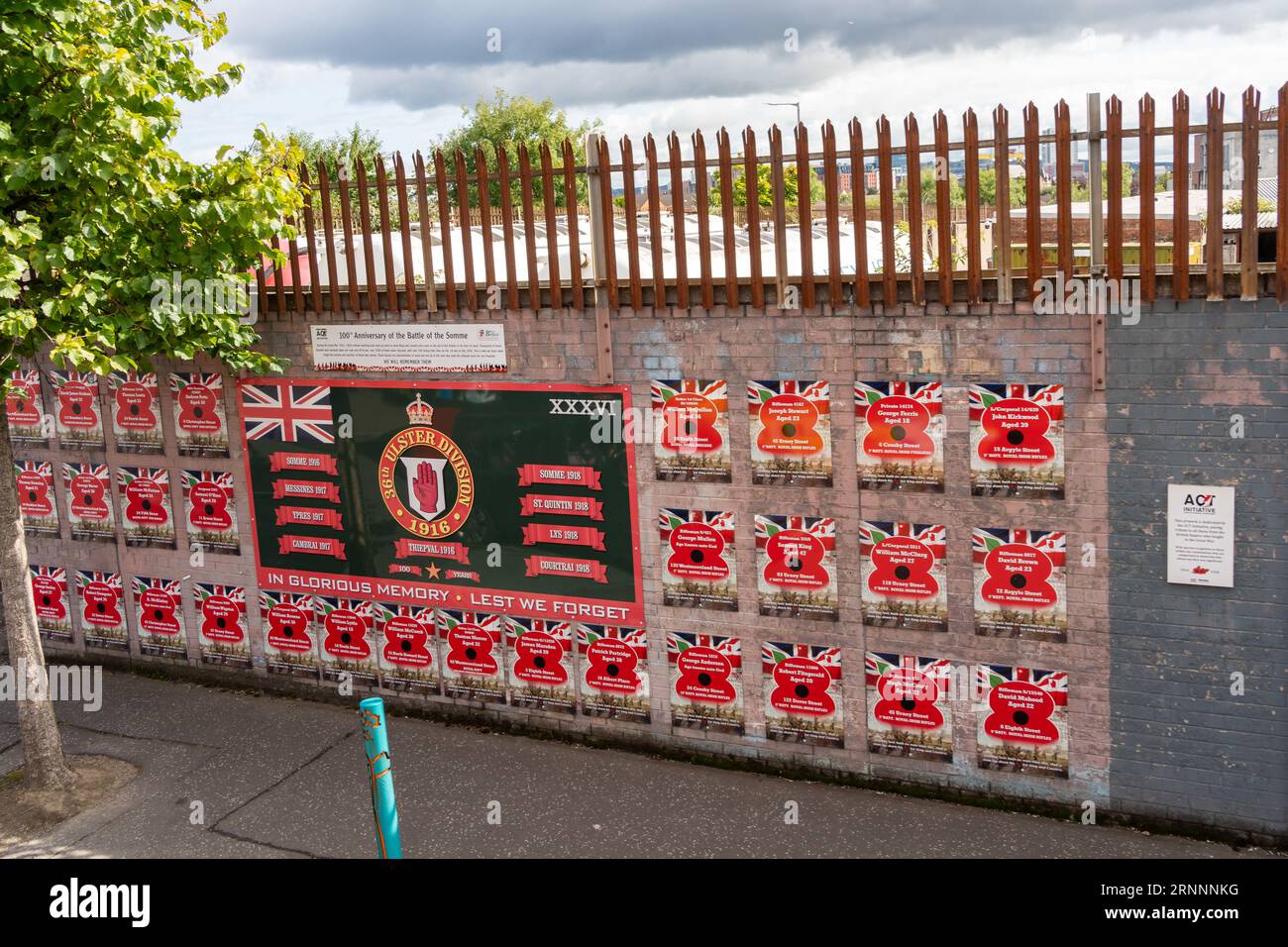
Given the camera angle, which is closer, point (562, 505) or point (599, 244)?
point (599, 244)

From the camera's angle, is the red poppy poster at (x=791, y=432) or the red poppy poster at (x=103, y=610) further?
the red poppy poster at (x=103, y=610)

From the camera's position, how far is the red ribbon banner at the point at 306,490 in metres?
9.58

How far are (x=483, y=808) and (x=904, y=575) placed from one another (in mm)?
3095

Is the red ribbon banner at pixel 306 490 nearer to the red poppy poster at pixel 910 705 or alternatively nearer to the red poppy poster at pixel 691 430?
the red poppy poster at pixel 691 430

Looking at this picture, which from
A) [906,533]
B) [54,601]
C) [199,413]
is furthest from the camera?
[54,601]

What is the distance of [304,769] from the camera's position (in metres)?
8.84

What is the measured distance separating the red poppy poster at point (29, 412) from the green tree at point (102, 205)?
2662 millimetres

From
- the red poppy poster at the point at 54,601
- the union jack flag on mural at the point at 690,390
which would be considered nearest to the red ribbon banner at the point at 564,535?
the union jack flag on mural at the point at 690,390

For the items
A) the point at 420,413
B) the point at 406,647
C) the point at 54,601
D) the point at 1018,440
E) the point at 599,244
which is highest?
the point at 599,244

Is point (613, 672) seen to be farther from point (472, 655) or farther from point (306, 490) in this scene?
point (306, 490)

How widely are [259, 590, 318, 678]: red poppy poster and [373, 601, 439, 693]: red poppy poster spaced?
662mm

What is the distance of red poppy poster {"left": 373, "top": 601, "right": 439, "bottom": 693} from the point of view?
9516 mm

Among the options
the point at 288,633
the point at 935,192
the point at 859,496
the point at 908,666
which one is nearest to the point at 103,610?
the point at 288,633

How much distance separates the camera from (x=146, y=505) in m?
10.5
